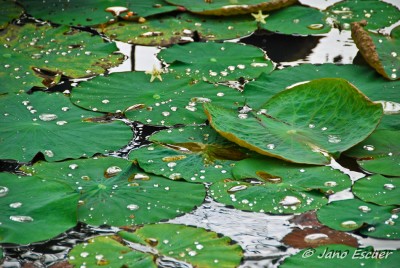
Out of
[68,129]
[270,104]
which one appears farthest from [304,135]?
[68,129]

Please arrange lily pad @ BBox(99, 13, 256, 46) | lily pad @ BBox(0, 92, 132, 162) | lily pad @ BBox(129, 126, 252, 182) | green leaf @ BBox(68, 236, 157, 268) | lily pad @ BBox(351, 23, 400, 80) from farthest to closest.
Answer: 1. lily pad @ BBox(99, 13, 256, 46)
2. lily pad @ BBox(351, 23, 400, 80)
3. lily pad @ BBox(0, 92, 132, 162)
4. lily pad @ BBox(129, 126, 252, 182)
5. green leaf @ BBox(68, 236, 157, 268)

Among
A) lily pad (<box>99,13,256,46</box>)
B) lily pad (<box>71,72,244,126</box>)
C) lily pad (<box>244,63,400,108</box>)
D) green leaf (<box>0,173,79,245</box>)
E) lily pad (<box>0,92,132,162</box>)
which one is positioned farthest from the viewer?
lily pad (<box>99,13,256,46</box>)

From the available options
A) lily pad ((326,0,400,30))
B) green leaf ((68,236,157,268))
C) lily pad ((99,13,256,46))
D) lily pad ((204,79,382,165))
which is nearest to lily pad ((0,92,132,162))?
lily pad ((204,79,382,165))

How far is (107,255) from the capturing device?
6.57 ft

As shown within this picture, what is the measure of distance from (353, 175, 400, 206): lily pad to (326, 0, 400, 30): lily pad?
1.41 metres

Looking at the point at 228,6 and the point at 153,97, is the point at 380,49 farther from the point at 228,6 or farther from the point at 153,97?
the point at 153,97

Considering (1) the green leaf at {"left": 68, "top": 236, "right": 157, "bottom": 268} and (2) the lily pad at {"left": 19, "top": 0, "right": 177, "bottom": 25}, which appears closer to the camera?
(1) the green leaf at {"left": 68, "top": 236, "right": 157, "bottom": 268}

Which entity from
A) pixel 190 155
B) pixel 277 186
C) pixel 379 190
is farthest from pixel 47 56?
pixel 379 190

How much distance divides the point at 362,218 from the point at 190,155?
24.5 inches

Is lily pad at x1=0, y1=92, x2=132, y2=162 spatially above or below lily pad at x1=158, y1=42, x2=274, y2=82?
below

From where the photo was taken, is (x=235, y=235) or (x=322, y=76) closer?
(x=235, y=235)

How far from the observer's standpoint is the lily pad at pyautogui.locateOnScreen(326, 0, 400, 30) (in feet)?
12.1

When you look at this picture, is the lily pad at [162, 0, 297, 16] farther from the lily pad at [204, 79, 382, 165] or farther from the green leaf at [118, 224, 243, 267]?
the green leaf at [118, 224, 243, 267]

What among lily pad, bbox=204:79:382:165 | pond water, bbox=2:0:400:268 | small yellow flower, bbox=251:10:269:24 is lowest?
pond water, bbox=2:0:400:268
